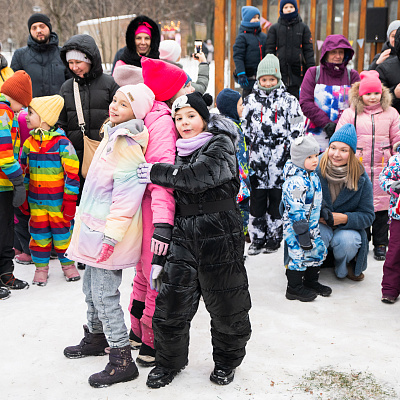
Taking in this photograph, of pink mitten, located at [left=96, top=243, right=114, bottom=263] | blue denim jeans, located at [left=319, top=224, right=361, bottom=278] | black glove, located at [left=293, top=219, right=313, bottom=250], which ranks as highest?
pink mitten, located at [left=96, top=243, right=114, bottom=263]

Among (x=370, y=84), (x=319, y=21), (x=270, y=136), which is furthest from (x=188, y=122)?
(x=319, y=21)

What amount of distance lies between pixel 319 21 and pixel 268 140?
5.12 metres

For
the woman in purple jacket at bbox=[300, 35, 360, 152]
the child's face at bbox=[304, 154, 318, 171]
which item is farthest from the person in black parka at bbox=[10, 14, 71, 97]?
the child's face at bbox=[304, 154, 318, 171]

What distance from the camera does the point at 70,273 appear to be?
5016 millimetres

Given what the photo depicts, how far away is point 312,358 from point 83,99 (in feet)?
9.82

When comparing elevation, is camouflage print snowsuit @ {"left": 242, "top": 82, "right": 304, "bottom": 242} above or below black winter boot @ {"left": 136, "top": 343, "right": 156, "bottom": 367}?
above

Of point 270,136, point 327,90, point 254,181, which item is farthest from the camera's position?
point 327,90

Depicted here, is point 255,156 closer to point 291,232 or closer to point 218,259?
point 291,232

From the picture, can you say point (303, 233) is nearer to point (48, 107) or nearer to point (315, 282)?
point (315, 282)

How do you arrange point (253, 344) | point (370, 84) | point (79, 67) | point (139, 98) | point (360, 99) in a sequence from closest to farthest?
point (139, 98)
point (253, 344)
point (79, 67)
point (370, 84)
point (360, 99)

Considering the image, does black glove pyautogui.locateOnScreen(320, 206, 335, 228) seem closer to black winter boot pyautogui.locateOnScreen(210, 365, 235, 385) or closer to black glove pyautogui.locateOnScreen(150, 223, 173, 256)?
black winter boot pyautogui.locateOnScreen(210, 365, 235, 385)

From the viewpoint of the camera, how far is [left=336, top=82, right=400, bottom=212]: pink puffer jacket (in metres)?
5.42

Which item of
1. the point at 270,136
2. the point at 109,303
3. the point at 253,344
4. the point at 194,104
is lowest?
the point at 253,344

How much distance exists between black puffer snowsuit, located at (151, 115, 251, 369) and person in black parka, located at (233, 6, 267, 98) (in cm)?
536
